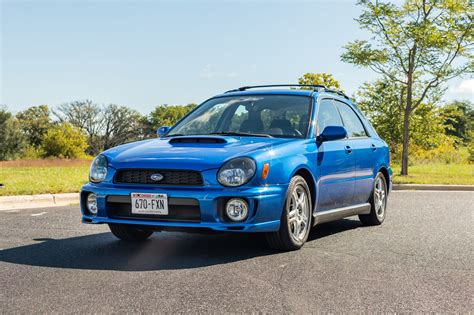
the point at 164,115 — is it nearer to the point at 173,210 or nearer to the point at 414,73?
the point at 414,73

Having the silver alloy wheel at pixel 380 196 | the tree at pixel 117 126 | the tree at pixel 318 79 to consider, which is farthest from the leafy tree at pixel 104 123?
the silver alloy wheel at pixel 380 196

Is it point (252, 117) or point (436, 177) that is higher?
point (252, 117)

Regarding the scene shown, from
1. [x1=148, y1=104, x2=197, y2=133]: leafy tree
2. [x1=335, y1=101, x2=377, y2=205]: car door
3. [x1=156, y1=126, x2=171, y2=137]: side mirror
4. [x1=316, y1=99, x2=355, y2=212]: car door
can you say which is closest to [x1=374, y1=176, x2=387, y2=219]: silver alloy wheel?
[x1=335, y1=101, x2=377, y2=205]: car door

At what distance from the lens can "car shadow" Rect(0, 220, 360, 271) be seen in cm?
561

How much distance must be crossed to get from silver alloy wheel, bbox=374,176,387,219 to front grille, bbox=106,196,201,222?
3414 mm

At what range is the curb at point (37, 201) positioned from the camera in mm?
10766

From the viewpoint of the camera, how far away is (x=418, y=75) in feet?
74.3

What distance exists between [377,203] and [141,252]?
3533 millimetres

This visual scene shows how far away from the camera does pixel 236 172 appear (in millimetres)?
5695

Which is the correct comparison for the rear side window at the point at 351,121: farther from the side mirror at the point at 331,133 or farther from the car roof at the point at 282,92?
the side mirror at the point at 331,133

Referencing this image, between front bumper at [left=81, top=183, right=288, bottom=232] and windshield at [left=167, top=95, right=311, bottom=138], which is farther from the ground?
windshield at [left=167, top=95, right=311, bottom=138]

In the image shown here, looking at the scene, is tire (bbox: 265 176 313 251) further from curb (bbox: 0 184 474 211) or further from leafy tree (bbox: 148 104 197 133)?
leafy tree (bbox: 148 104 197 133)

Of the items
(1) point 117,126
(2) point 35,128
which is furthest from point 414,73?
(1) point 117,126

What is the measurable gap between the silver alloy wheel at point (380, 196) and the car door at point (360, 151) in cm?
31
